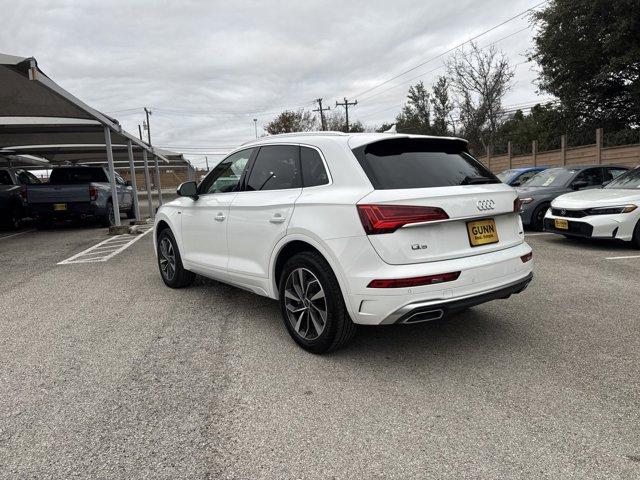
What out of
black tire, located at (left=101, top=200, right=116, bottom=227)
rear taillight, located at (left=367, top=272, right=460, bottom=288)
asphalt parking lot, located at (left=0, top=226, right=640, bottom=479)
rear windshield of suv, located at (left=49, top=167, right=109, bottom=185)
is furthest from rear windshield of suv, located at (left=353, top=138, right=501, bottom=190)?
rear windshield of suv, located at (left=49, top=167, right=109, bottom=185)

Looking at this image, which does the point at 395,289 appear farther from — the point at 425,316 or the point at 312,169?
the point at 312,169

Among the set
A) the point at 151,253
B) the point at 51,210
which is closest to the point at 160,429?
the point at 151,253

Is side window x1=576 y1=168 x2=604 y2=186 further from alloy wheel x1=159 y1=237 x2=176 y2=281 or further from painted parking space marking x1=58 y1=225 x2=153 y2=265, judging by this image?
painted parking space marking x1=58 y1=225 x2=153 y2=265

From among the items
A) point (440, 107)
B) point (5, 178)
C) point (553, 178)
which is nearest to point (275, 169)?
point (553, 178)

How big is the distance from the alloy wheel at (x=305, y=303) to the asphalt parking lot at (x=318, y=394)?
205 millimetres

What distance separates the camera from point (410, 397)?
9.90ft

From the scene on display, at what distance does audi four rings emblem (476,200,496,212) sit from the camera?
11.3 feet

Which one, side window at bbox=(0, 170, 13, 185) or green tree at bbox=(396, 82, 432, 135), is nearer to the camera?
side window at bbox=(0, 170, 13, 185)

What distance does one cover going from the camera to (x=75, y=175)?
14.1 meters

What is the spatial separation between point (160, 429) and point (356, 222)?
1.69 m

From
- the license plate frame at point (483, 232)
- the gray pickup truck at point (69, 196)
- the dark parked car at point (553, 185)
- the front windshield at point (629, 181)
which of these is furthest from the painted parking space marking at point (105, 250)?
the front windshield at point (629, 181)

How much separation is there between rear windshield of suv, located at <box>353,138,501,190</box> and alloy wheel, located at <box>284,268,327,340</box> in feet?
2.88

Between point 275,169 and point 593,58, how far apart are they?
23.1 meters

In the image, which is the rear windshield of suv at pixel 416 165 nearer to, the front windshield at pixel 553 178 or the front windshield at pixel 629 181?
the front windshield at pixel 629 181
